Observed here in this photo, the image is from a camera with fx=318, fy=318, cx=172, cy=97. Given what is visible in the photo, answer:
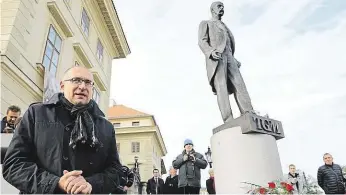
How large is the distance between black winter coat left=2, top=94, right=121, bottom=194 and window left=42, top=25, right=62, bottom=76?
1061 cm

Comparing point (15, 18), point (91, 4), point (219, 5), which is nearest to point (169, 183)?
point (219, 5)

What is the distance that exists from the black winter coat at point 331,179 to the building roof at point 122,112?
3408 cm

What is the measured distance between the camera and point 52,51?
41.8ft

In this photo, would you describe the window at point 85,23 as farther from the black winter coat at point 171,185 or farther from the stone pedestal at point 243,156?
the stone pedestal at point 243,156

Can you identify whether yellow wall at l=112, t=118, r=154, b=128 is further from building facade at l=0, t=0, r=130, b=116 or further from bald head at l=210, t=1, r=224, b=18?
bald head at l=210, t=1, r=224, b=18

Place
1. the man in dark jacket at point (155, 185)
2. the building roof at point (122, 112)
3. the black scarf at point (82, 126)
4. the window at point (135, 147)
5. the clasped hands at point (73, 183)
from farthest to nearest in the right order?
the building roof at point (122, 112) < the window at point (135, 147) < the man in dark jacket at point (155, 185) < the black scarf at point (82, 126) < the clasped hands at point (73, 183)

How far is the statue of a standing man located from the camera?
561 centimetres

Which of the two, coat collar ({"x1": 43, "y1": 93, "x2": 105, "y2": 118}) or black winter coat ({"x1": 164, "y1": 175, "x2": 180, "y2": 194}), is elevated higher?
coat collar ({"x1": 43, "y1": 93, "x2": 105, "y2": 118})

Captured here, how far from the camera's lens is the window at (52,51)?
1217 centimetres

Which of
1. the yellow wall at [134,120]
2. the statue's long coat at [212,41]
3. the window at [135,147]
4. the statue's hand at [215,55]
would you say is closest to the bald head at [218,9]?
the statue's long coat at [212,41]

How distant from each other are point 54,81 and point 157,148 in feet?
100

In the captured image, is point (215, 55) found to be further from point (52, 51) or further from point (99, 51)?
point (99, 51)

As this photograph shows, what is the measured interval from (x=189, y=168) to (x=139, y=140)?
32.1 m

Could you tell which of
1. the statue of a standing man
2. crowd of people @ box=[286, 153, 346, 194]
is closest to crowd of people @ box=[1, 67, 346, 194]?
the statue of a standing man
